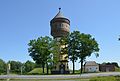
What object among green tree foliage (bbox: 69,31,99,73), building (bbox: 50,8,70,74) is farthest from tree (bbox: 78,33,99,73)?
building (bbox: 50,8,70,74)

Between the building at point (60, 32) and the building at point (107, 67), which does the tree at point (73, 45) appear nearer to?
the building at point (60, 32)

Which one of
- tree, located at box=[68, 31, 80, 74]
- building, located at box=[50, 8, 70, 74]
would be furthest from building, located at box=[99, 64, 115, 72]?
tree, located at box=[68, 31, 80, 74]

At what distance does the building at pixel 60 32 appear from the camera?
76.2m

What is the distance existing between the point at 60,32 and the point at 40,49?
906 cm

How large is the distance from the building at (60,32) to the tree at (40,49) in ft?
11.9

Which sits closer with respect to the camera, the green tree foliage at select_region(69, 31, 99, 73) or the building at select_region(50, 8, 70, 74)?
the green tree foliage at select_region(69, 31, 99, 73)

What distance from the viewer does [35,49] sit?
2928 inches

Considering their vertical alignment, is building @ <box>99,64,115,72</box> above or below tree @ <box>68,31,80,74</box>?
below

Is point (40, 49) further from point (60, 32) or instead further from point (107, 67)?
point (107, 67)

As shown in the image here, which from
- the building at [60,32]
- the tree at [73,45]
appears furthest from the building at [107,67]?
the tree at [73,45]

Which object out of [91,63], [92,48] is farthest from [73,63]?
[91,63]

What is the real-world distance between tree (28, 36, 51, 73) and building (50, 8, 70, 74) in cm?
364

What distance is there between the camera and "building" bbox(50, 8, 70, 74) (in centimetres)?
7619

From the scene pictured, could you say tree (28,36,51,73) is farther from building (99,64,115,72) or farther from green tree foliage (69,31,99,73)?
building (99,64,115,72)
